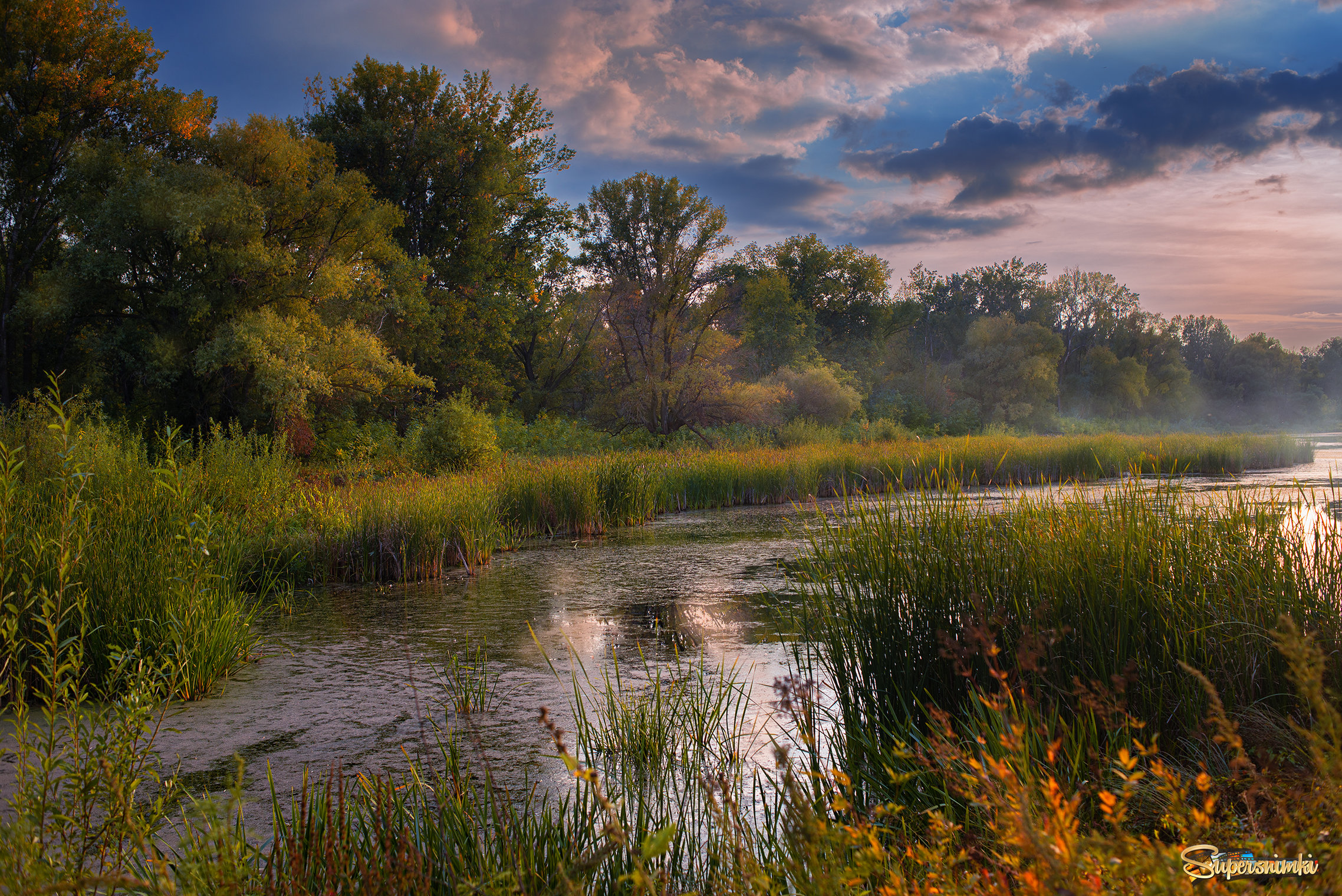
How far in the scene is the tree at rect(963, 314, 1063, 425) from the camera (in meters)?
40.2

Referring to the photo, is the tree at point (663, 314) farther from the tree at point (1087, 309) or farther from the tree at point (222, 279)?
the tree at point (1087, 309)

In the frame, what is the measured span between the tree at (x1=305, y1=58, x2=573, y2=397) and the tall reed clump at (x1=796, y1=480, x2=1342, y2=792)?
18.9m

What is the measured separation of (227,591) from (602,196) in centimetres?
2342

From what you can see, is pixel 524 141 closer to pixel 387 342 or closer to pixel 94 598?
pixel 387 342

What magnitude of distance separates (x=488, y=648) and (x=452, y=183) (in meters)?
19.9

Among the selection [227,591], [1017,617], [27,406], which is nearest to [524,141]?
[27,406]

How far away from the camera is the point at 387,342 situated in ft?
67.4

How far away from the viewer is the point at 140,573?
14.6 feet

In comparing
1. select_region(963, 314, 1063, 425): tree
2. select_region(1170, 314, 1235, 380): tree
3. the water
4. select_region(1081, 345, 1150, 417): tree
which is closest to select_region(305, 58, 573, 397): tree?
the water

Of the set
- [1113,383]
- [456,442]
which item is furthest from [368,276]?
[1113,383]

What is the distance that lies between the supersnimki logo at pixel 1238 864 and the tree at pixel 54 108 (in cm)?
1916

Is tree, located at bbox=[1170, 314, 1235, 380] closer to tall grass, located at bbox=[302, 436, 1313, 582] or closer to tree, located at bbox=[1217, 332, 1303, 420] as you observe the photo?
tree, located at bbox=[1217, 332, 1303, 420]

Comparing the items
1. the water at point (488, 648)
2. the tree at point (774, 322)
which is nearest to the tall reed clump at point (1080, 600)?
the water at point (488, 648)

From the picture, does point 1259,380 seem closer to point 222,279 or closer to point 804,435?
point 804,435
